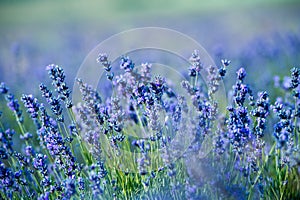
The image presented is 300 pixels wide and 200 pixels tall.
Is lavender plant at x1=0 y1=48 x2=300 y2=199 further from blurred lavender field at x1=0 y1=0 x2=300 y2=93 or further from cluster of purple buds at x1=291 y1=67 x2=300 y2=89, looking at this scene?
blurred lavender field at x1=0 y1=0 x2=300 y2=93

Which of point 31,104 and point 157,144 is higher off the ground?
point 31,104

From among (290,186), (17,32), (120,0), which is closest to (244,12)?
(120,0)

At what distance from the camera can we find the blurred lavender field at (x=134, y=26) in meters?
6.53

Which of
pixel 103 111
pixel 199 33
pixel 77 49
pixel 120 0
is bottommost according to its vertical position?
pixel 103 111

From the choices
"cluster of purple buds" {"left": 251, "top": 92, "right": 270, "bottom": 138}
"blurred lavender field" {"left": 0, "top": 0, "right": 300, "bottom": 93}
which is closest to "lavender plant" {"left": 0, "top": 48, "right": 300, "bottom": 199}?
"cluster of purple buds" {"left": 251, "top": 92, "right": 270, "bottom": 138}

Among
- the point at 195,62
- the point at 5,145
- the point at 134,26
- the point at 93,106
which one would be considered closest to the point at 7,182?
the point at 5,145

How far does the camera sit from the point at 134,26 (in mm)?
12195

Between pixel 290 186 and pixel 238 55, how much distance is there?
4066mm

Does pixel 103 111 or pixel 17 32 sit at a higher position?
pixel 17 32

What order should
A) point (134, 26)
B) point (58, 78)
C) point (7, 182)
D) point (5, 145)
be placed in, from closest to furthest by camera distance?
point (7, 182), point (58, 78), point (5, 145), point (134, 26)

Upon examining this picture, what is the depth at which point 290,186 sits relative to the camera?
2.81 m

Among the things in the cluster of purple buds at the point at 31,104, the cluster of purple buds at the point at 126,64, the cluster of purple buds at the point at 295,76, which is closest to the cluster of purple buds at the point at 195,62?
the cluster of purple buds at the point at 126,64

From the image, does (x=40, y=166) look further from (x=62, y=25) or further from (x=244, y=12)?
(x=244, y=12)

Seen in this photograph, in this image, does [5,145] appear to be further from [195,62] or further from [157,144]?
[195,62]
